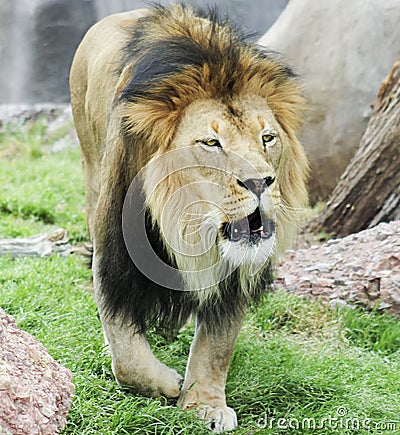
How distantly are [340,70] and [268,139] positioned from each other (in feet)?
15.3

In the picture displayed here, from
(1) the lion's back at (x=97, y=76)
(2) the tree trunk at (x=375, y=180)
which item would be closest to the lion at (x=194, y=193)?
(1) the lion's back at (x=97, y=76)

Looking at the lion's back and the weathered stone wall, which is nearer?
the lion's back

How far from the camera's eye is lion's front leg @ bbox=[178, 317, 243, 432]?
10.3ft

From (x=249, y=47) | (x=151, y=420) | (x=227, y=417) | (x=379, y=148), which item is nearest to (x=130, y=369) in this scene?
(x=151, y=420)

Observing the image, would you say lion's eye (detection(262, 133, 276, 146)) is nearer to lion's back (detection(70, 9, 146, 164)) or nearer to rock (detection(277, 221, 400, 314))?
lion's back (detection(70, 9, 146, 164))

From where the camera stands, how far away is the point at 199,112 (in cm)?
272

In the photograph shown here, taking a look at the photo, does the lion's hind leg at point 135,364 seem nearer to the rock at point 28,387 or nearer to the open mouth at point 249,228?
the rock at point 28,387

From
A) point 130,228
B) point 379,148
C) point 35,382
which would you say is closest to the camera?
point 35,382

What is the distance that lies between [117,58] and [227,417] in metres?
1.69

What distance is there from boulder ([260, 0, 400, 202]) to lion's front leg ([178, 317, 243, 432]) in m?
4.01

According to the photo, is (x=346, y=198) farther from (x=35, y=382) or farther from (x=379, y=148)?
(x=35, y=382)

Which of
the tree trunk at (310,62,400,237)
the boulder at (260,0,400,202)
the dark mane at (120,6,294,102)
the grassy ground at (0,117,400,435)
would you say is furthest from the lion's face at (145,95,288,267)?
the boulder at (260,0,400,202)

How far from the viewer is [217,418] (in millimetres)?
3074

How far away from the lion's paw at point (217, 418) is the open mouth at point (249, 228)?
80 centimetres
